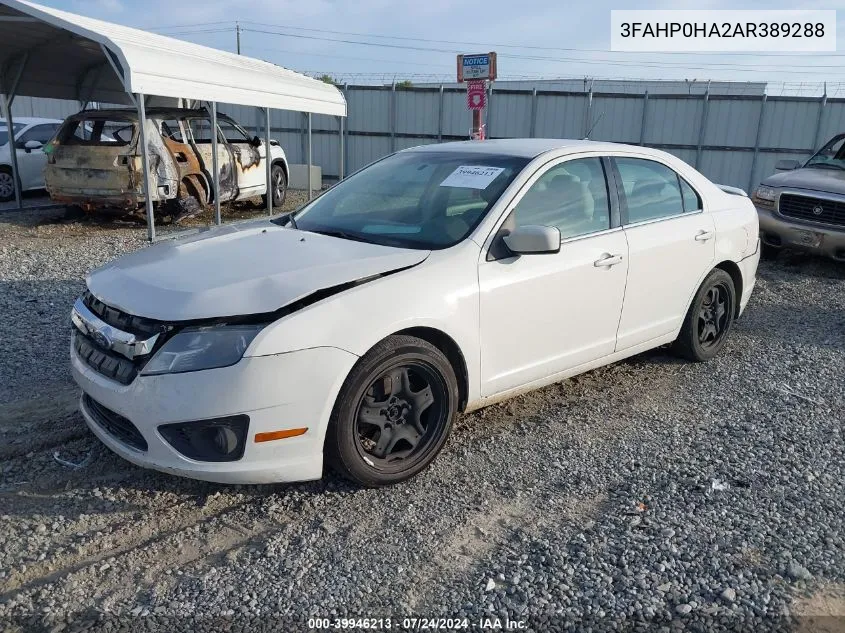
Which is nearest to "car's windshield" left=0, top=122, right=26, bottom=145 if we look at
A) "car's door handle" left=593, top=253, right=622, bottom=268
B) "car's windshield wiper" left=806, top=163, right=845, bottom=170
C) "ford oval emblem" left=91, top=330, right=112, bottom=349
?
"ford oval emblem" left=91, top=330, right=112, bottom=349

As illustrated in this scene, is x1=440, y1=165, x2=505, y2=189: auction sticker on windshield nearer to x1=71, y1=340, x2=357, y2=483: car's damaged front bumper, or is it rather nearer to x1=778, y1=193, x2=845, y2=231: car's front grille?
x1=71, y1=340, x2=357, y2=483: car's damaged front bumper

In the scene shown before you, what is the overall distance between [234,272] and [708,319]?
12.1 feet

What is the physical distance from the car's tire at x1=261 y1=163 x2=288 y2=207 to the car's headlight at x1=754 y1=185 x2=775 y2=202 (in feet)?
27.8

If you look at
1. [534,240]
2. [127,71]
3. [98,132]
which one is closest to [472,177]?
[534,240]

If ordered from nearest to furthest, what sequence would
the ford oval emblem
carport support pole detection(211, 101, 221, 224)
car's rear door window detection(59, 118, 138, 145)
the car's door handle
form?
the ford oval emblem < the car's door handle < car's rear door window detection(59, 118, 138, 145) < carport support pole detection(211, 101, 221, 224)

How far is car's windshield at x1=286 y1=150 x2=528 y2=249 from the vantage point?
3803 millimetres

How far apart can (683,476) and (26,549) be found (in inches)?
121

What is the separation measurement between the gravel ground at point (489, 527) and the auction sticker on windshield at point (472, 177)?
1398mm

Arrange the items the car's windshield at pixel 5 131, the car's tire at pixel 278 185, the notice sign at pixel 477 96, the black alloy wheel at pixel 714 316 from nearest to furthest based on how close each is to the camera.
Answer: the black alloy wheel at pixel 714 316
the car's windshield at pixel 5 131
the notice sign at pixel 477 96
the car's tire at pixel 278 185

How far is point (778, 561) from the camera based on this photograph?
9.64ft

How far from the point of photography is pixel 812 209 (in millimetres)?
8453

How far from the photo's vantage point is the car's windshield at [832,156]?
9.23m

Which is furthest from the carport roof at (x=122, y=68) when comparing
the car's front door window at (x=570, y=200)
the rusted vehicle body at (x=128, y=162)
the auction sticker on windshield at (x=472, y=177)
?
the car's front door window at (x=570, y=200)

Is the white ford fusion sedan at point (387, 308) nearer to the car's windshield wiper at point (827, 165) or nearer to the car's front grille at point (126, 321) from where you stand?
the car's front grille at point (126, 321)
